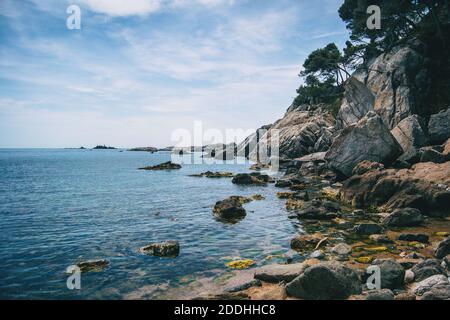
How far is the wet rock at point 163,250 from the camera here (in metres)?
17.8

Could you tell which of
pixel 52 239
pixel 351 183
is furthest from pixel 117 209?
pixel 351 183

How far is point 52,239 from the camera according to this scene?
21641 mm

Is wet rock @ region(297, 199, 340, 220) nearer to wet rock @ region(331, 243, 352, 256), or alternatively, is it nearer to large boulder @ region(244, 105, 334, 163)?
wet rock @ region(331, 243, 352, 256)

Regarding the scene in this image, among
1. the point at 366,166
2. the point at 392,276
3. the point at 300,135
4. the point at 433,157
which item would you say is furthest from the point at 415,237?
the point at 300,135

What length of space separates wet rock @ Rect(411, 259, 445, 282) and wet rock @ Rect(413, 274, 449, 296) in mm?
1074

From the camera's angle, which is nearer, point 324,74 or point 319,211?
point 319,211

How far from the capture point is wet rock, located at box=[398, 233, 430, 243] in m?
18.4

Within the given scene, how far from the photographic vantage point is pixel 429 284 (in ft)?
37.8

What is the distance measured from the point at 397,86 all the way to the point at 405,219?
31772mm

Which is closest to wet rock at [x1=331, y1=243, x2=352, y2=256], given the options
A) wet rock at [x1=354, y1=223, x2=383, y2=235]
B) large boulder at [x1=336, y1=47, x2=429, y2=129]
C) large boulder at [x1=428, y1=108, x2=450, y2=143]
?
wet rock at [x1=354, y1=223, x2=383, y2=235]

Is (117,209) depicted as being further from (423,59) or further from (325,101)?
(325,101)

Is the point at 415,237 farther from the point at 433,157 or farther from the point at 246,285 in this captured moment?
the point at 433,157

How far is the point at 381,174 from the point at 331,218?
7.64m

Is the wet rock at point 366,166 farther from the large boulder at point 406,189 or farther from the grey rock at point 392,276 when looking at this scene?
the grey rock at point 392,276
